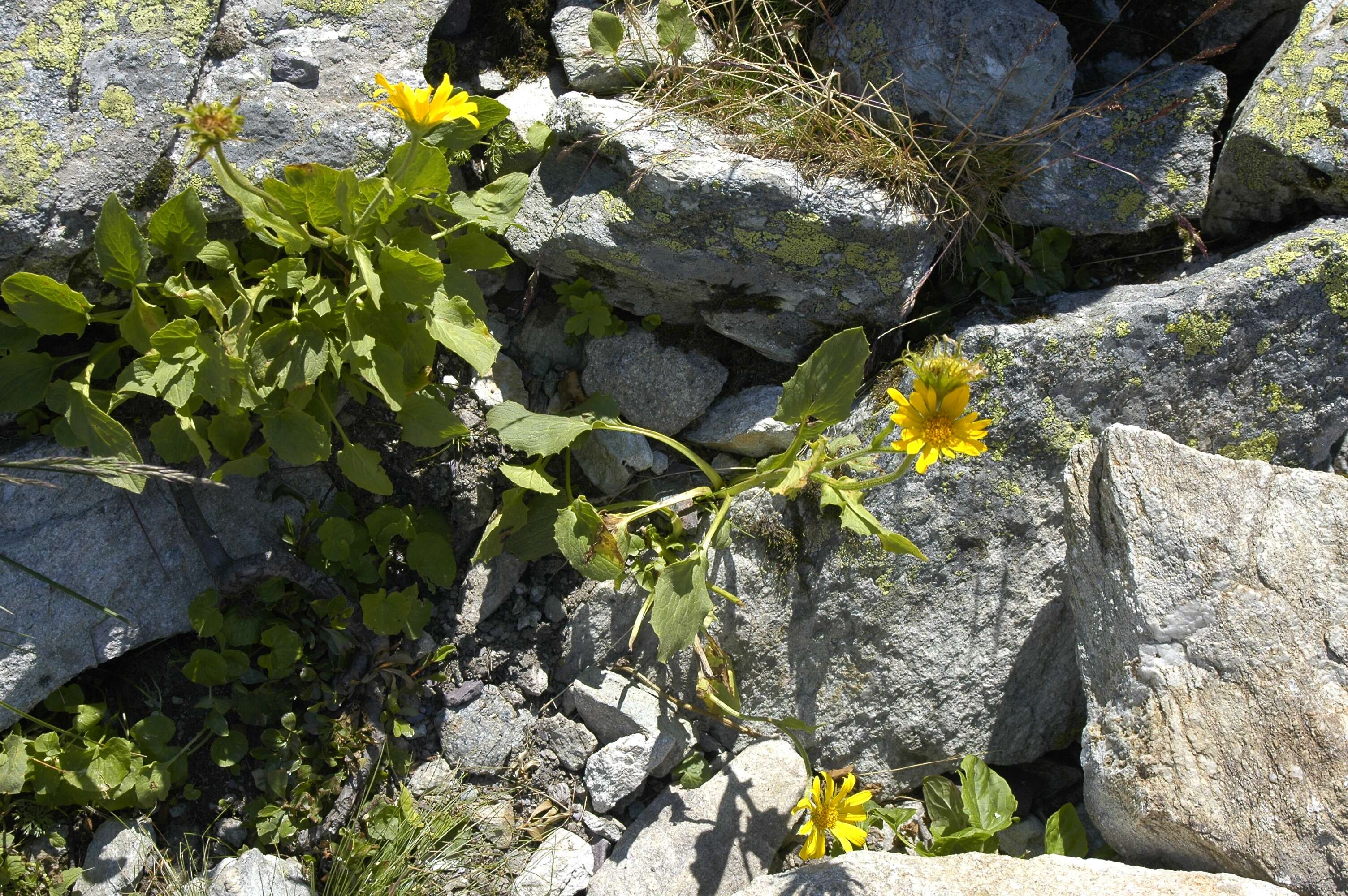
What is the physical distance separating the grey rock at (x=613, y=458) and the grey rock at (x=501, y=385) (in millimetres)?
368

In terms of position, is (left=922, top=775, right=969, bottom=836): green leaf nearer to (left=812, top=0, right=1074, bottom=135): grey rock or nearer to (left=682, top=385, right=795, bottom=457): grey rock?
(left=682, top=385, right=795, bottom=457): grey rock

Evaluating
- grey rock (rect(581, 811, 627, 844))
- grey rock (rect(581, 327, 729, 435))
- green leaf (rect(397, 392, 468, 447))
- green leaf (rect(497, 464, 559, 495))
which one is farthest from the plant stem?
grey rock (rect(581, 811, 627, 844))

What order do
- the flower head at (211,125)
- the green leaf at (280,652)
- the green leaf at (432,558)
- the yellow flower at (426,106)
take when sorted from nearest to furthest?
the flower head at (211,125) → the yellow flower at (426,106) → the green leaf at (280,652) → the green leaf at (432,558)

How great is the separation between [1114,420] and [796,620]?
1508mm

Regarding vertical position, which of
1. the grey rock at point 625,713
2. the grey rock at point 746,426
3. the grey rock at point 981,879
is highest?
the grey rock at point 746,426

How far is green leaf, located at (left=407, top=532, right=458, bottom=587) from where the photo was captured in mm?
3855

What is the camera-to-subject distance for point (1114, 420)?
3.75 meters

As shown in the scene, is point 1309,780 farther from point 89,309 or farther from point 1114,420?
point 89,309

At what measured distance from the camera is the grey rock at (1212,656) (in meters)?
3.04

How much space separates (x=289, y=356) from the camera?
3.33 metres

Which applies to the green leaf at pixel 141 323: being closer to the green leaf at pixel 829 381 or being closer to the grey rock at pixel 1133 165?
the green leaf at pixel 829 381

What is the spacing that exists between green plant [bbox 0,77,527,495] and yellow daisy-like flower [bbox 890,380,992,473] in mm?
1416

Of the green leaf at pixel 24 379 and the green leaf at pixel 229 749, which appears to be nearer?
the green leaf at pixel 24 379

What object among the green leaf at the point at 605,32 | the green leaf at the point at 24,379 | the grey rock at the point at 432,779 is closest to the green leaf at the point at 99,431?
the green leaf at the point at 24,379
